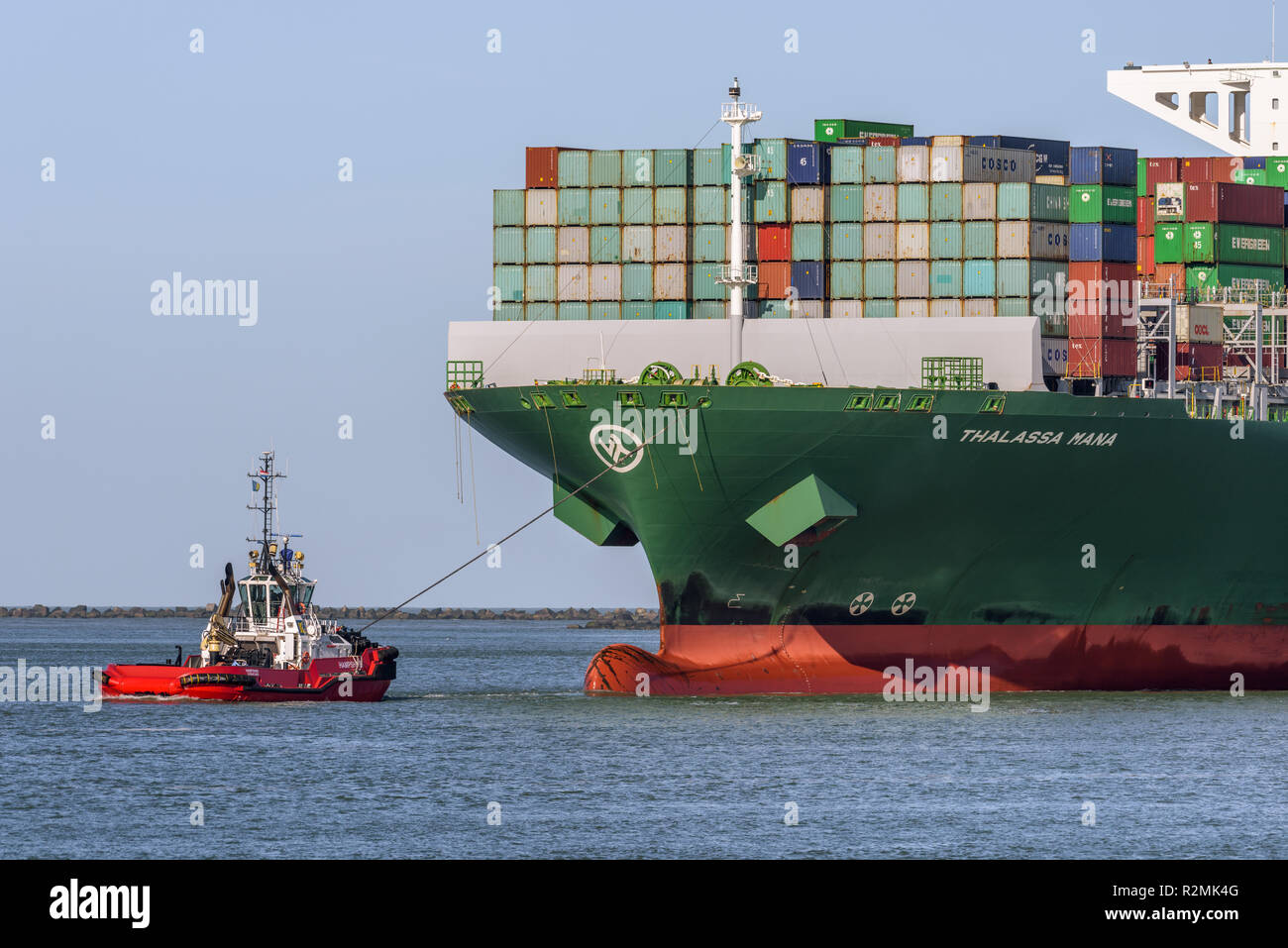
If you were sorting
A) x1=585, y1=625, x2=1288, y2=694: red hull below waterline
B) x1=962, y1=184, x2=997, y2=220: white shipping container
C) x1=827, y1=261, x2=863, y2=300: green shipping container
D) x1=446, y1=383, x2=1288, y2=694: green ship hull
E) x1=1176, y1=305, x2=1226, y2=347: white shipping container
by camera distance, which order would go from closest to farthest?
1. x1=446, y1=383, x2=1288, y2=694: green ship hull
2. x1=585, y1=625, x2=1288, y2=694: red hull below waterline
3. x1=962, y1=184, x2=997, y2=220: white shipping container
4. x1=827, y1=261, x2=863, y2=300: green shipping container
5. x1=1176, y1=305, x2=1226, y2=347: white shipping container

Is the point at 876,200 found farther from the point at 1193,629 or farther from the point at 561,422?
the point at 1193,629

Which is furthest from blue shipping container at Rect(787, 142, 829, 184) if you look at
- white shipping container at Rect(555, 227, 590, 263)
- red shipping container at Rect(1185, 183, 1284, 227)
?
red shipping container at Rect(1185, 183, 1284, 227)

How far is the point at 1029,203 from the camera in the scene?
144 feet

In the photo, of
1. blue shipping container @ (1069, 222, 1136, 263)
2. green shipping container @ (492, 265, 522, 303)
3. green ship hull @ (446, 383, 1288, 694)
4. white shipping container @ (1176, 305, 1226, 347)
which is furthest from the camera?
white shipping container @ (1176, 305, 1226, 347)

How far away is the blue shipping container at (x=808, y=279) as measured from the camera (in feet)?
145

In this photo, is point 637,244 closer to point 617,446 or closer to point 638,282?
point 638,282

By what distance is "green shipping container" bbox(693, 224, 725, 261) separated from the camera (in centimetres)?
4462

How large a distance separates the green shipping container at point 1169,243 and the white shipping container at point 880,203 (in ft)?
43.4

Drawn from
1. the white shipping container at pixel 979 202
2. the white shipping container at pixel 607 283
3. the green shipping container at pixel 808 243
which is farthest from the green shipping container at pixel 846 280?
the white shipping container at pixel 607 283

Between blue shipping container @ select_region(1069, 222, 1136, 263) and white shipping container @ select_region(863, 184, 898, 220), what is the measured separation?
4.51 meters

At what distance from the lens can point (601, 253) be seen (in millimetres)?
45156

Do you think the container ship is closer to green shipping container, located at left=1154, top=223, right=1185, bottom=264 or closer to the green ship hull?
the green ship hull
